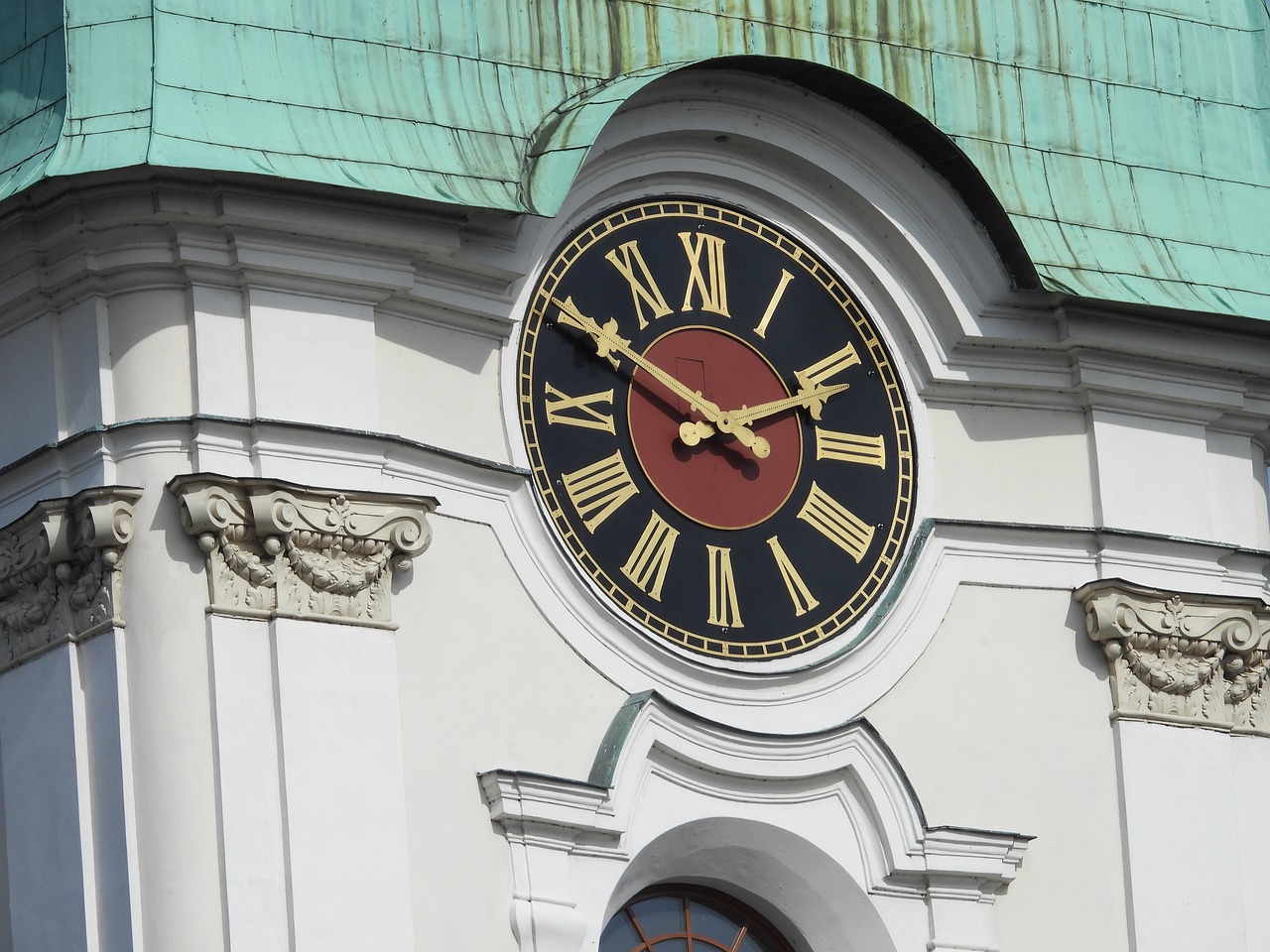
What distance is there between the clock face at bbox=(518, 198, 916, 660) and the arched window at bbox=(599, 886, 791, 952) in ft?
3.13

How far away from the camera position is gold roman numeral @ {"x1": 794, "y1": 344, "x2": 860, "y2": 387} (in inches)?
624

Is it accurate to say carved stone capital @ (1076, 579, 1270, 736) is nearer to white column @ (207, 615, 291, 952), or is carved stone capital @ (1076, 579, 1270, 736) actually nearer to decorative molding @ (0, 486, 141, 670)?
white column @ (207, 615, 291, 952)

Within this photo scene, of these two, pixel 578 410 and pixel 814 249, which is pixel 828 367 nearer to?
pixel 814 249

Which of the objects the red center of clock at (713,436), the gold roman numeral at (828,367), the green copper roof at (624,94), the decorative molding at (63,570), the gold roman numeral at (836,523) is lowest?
the decorative molding at (63,570)

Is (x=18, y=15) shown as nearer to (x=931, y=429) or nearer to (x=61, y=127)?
(x=61, y=127)

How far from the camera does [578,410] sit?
1531 cm

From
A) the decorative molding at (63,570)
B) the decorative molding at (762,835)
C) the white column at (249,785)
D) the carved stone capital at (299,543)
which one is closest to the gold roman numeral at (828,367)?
the decorative molding at (762,835)

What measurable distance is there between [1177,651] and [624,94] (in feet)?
10.1

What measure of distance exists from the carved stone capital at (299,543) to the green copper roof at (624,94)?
1.11m

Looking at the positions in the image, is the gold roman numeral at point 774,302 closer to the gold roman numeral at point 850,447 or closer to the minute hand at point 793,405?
the minute hand at point 793,405

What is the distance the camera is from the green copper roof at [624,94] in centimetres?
1466

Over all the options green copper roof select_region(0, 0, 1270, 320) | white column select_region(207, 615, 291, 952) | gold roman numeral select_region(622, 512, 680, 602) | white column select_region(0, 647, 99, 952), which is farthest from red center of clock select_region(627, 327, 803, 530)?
white column select_region(0, 647, 99, 952)

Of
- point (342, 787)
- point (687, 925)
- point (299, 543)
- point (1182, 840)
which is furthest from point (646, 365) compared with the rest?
point (1182, 840)

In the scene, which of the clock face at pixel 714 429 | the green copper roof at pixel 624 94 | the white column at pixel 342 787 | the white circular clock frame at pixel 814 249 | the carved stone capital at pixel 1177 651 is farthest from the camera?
the carved stone capital at pixel 1177 651
